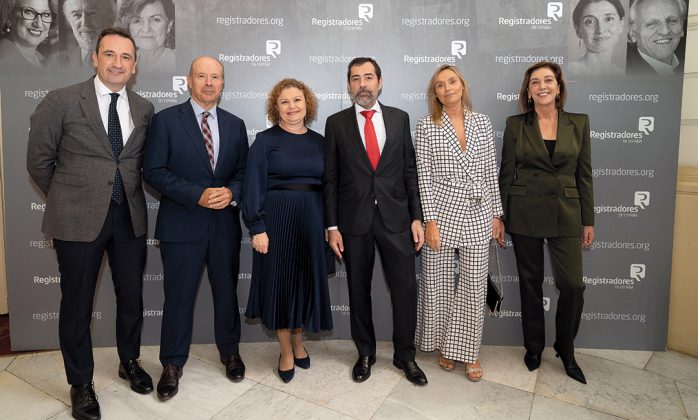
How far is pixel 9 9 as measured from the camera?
3.20 m

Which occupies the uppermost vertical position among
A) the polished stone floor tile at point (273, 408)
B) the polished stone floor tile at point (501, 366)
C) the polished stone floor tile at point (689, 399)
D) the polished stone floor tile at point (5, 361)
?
the polished stone floor tile at point (5, 361)

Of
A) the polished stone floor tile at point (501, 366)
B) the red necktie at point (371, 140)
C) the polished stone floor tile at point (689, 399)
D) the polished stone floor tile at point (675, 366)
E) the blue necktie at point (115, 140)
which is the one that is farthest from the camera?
the polished stone floor tile at point (675, 366)

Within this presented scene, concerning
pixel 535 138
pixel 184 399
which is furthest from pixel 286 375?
pixel 535 138

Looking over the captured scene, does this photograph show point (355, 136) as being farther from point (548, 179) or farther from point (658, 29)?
point (658, 29)

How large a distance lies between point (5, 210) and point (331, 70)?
8.39 feet

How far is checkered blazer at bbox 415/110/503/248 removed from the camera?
109 inches

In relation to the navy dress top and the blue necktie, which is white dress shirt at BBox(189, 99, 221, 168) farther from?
the blue necktie

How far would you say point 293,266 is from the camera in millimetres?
2797

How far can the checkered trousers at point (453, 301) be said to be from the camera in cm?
288

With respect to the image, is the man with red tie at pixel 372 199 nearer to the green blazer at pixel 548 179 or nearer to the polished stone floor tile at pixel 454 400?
the polished stone floor tile at pixel 454 400

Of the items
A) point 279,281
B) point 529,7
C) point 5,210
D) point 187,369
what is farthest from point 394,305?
point 5,210

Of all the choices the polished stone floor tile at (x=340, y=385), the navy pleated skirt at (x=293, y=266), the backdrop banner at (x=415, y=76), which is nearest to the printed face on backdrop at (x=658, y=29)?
the backdrop banner at (x=415, y=76)

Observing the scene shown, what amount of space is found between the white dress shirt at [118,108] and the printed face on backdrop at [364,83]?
1300 millimetres

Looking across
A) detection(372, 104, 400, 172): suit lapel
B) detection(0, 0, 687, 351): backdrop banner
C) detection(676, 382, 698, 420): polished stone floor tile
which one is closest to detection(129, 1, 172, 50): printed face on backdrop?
detection(0, 0, 687, 351): backdrop banner
